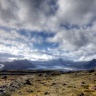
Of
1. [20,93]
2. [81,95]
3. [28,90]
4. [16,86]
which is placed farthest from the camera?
[16,86]

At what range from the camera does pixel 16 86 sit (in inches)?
1804

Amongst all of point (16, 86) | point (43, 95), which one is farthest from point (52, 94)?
point (16, 86)

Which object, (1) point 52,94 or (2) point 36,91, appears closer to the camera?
(1) point 52,94

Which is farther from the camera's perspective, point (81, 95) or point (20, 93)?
point (20, 93)

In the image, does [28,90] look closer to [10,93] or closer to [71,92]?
[10,93]

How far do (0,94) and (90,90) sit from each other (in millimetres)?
18770

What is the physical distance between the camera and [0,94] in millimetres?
37438

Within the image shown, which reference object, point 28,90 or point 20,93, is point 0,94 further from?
point 28,90

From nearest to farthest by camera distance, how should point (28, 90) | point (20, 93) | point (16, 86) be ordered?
point (20, 93) < point (28, 90) < point (16, 86)

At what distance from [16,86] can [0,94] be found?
28.1 feet

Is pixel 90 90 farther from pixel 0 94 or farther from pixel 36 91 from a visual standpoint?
pixel 0 94

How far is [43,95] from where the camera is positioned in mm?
37469

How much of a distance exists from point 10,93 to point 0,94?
7.61 feet

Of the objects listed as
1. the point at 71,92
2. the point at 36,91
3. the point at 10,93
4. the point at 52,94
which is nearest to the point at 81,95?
the point at 71,92
